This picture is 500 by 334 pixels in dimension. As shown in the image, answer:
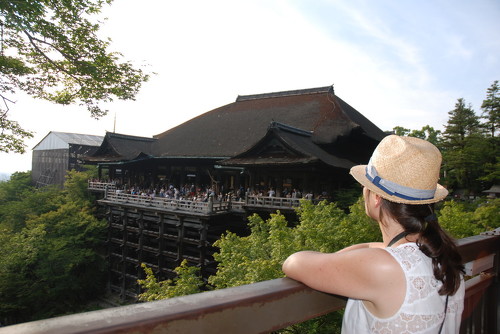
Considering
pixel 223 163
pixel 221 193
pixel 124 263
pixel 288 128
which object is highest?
pixel 288 128

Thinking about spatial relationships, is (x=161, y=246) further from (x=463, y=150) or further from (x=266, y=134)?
(x=463, y=150)

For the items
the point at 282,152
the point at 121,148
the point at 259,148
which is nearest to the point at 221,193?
the point at 259,148

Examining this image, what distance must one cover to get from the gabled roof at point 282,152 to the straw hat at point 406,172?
1302 cm

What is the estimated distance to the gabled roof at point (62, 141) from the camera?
35156 millimetres

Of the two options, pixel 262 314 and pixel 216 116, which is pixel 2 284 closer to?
pixel 216 116

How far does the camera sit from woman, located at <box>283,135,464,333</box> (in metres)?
1.16

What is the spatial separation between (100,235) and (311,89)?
56.0 ft

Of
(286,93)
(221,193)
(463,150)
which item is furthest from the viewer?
(463,150)

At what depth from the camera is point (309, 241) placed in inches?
333

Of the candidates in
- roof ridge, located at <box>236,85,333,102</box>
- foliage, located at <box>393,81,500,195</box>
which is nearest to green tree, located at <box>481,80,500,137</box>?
foliage, located at <box>393,81,500,195</box>

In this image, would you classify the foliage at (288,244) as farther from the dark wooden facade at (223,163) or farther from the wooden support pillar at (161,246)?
the wooden support pillar at (161,246)

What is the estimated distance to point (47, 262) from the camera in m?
16.8

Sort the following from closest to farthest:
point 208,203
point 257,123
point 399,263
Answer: point 399,263 → point 208,203 → point 257,123

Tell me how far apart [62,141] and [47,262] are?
21886 mm
